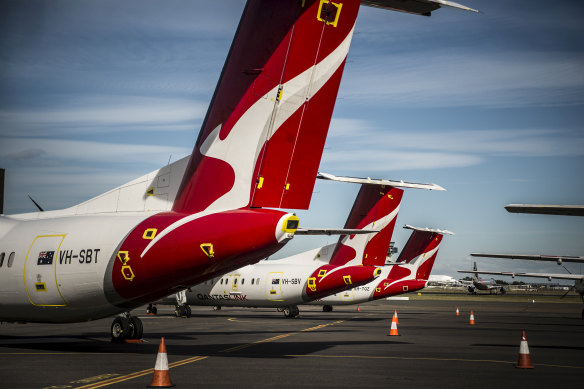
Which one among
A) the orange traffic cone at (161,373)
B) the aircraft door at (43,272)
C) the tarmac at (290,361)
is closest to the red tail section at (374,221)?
the tarmac at (290,361)

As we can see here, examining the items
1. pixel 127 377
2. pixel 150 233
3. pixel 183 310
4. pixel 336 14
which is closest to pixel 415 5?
pixel 336 14

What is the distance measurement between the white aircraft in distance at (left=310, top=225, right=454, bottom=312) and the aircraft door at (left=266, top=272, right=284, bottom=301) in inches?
267

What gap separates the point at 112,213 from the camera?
59.2 ft

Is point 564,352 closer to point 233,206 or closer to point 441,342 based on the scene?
point 441,342

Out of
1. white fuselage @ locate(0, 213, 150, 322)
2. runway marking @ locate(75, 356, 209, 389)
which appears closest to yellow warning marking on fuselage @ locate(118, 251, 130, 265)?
white fuselage @ locate(0, 213, 150, 322)

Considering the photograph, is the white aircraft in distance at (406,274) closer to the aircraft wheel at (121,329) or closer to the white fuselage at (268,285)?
the white fuselage at (268,285)

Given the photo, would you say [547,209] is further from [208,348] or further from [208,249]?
[208,348]

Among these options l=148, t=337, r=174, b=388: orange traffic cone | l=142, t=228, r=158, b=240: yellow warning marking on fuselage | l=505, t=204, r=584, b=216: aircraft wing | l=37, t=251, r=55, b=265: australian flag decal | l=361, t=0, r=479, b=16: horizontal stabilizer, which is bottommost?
l=148, t=337, r=174, b=388: orange traffic cone

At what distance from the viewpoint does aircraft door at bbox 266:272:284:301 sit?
122 feet

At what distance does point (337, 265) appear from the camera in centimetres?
3622

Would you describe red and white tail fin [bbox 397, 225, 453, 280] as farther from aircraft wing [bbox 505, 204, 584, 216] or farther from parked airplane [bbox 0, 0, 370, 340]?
parked airplane [bbox 0, 0, 370, 340]

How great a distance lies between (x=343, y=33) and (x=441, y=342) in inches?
481

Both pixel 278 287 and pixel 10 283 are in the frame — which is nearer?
pixel 10 283

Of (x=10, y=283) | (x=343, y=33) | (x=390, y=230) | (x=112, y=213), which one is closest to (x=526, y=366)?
(x=343, y=33)
